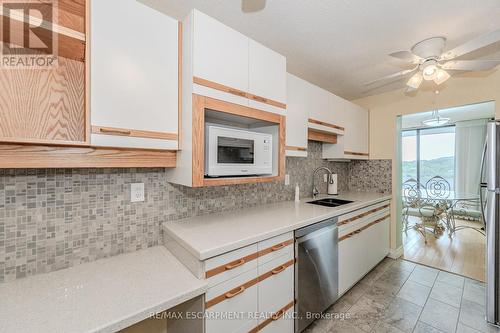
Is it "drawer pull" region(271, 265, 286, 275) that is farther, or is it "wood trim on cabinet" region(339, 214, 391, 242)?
"wood trim on cabinet" region(339, 214, 391, 242)

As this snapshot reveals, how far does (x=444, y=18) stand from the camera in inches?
60.4

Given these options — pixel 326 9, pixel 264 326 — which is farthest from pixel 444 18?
pixel 264 326

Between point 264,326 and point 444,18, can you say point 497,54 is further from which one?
point 264,326

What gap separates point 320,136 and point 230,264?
198 centimetres

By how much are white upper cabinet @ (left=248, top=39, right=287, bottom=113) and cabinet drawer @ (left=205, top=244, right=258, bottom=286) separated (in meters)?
1.01

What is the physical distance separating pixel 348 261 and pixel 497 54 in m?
2.43

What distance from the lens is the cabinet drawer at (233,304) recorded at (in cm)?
110

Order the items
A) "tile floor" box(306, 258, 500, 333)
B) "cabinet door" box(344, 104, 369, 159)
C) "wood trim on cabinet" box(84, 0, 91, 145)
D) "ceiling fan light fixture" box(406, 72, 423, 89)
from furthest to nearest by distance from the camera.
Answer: "cabinet door" box(344, 104, 369, 159)
"ceiling fan light fixture" box(406, 72, 423, 89)
"tile floor" box(306, 258, 500, 333)
"wood trim on cabinet" box(84, 0, 91, 145)

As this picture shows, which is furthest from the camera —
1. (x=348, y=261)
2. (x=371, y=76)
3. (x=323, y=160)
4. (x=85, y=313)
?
(x=323, y=160)

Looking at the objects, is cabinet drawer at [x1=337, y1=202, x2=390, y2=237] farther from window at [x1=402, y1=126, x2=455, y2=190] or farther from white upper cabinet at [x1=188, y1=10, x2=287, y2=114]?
window at [x1=402, y1=126, x2=455, y2=190]

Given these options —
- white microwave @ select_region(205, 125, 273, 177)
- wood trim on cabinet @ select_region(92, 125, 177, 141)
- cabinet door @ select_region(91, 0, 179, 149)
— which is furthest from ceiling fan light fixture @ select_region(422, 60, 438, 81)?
wood trim on cabinet @ select_region(92, 125, 177, 141)

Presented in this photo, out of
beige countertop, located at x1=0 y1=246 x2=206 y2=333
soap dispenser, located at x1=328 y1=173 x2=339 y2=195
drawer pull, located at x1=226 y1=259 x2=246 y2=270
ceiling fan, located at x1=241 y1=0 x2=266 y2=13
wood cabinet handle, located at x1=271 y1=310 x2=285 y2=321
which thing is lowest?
wood cabinet handle, located at x1=271 y1=310 x2=285 y2=321

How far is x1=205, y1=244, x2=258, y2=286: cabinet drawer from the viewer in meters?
1.10
